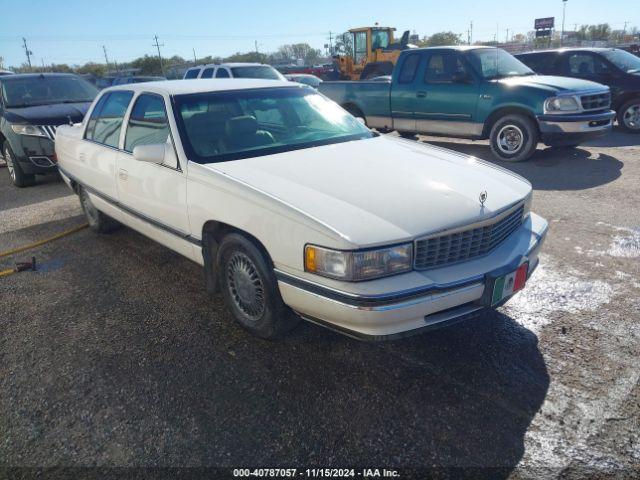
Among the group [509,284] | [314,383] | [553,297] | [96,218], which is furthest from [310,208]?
[96,218]

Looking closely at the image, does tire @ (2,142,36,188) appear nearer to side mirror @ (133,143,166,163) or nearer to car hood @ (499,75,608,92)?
side mirror @ (133,143,166,163)

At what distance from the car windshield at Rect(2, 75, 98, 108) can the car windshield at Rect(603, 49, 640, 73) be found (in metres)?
10.1

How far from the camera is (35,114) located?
24.2ft

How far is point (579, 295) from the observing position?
140 inches

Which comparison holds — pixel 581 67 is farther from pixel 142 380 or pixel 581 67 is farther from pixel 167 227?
pixel 142 380

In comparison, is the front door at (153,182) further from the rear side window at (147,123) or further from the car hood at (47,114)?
the car hood at (47,114)

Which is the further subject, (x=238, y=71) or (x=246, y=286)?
(x=238, y=71)

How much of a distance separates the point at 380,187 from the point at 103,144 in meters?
2.87

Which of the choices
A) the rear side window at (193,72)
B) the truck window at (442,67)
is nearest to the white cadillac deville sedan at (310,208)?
the truck window at (442,67)

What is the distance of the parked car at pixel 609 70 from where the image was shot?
9.55 meters

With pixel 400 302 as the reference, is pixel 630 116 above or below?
below

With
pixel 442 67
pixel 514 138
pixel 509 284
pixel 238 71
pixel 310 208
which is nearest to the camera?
pixel 310 208

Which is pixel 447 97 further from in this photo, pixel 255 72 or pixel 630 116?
pixel 255 72

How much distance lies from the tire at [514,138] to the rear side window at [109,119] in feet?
19.6
